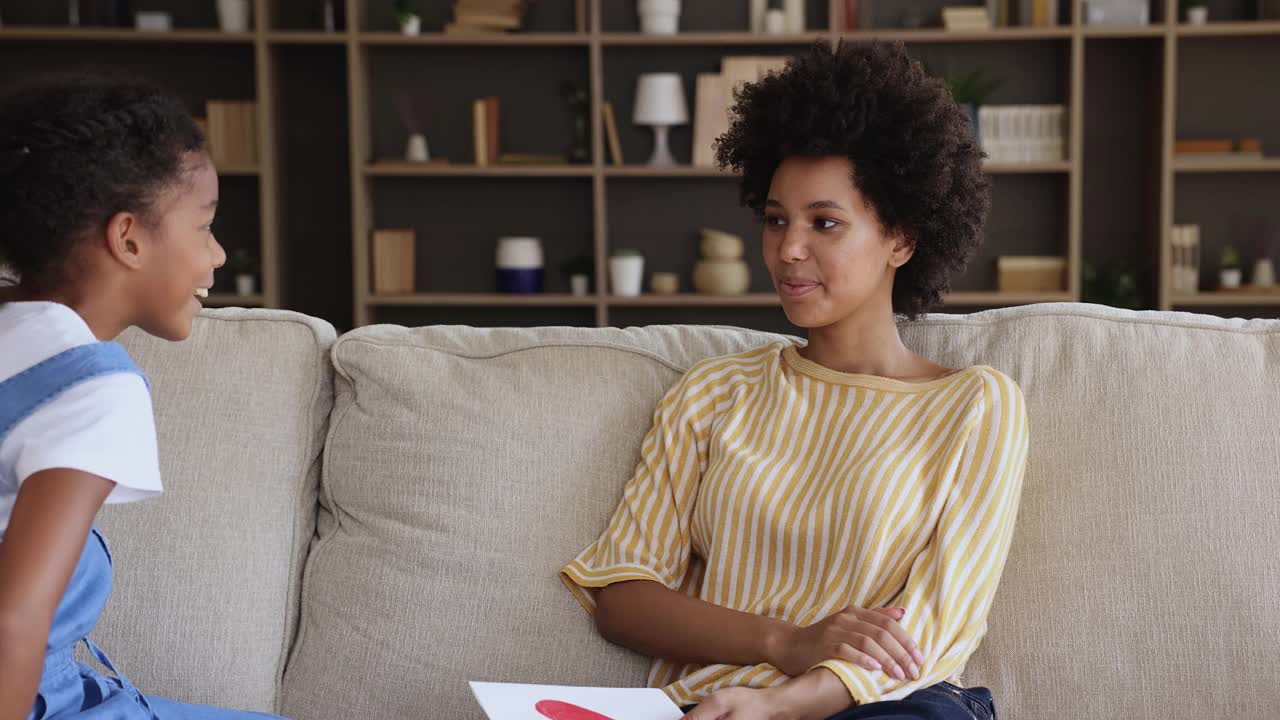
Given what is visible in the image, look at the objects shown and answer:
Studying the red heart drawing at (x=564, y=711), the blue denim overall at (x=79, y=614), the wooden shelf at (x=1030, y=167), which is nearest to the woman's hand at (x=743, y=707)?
the red heart drawing at (x=564, y=711)

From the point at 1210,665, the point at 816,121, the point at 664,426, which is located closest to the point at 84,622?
the point at 664,426

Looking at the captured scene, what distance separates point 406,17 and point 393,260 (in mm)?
867

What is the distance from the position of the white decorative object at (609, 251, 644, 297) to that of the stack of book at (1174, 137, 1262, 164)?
1918mm

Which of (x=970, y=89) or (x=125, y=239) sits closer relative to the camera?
(x=125, y=239)

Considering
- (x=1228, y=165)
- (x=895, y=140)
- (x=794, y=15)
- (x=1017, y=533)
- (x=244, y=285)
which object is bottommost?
(x=1017, y=533)

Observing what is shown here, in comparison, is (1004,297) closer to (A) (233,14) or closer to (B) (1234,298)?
(B) (1234,298)

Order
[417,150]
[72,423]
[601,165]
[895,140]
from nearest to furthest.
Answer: [72,423]
[895,140]
[601,165]
[417,150]

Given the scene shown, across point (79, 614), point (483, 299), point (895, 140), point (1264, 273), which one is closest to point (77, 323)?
point (79, 614)

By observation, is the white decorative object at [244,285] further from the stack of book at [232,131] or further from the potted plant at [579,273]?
the potted plant at [579,273]

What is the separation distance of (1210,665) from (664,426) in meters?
0.71

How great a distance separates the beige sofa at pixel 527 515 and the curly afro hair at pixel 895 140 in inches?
4.8

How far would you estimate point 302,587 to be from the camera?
1604mm

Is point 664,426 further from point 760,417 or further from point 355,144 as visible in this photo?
point 355,144

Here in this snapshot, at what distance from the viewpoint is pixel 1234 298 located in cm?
414
